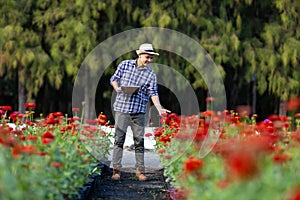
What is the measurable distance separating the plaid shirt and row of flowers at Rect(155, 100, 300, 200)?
398mm

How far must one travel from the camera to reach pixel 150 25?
42.1ft

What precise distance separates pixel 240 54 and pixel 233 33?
1.97ft

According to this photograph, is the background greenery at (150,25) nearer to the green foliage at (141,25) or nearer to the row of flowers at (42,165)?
the green foliage at (141,25)

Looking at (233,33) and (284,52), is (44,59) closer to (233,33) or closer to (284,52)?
(233,33)

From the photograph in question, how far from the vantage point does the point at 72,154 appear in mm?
3686

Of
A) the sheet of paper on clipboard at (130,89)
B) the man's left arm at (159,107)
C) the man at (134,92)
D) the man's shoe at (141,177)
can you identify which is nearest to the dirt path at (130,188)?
the man's shoe at (141,177)

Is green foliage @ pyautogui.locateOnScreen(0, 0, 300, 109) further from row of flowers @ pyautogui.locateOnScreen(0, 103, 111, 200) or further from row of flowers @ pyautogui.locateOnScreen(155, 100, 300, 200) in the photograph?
row of flowers @ pyautogui.locateOnScreen(0, 103, 111, 200)

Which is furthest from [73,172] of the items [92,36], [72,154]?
[92,36]

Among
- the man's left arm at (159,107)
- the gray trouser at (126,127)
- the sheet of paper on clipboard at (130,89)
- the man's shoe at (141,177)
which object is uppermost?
the sheet of paper on clipboard at (130,89)

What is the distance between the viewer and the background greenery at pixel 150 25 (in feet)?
42.2

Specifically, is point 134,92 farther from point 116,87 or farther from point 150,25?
point 150,25

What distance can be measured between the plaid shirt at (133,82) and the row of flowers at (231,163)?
40cm

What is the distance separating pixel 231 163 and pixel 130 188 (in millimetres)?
3362

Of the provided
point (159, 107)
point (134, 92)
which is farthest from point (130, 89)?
point (159, 107)
